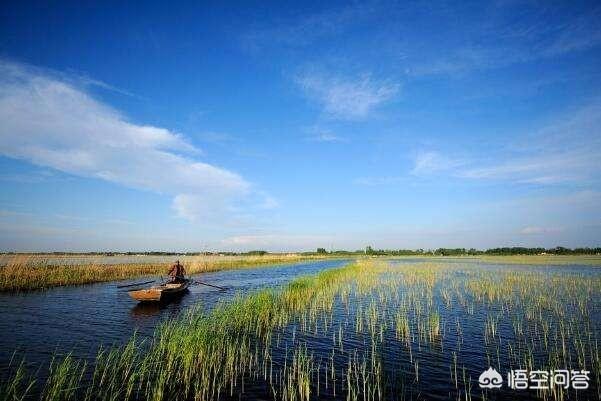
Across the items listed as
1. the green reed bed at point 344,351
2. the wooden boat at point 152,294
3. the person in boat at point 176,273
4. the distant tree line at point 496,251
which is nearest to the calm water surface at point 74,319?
the wooden boat at point 152,294

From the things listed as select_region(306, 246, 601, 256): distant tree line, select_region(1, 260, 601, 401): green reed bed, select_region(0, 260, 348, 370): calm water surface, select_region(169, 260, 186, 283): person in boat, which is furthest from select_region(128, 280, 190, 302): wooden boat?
select_region(306, 246, 601, 256): distant tree line

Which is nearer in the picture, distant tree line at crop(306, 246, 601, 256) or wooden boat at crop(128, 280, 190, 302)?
wooden boat at crop(128, 280, 190, 302)

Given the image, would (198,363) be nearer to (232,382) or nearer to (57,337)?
(232,382)

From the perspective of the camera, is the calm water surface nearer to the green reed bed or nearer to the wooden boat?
the wooden boat

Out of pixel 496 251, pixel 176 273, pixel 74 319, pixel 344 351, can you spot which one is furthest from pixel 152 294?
pixel 496 251

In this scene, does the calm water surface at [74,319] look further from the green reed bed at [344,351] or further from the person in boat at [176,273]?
the green reed bed at [344,351]

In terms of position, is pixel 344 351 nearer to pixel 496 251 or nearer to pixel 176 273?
pixel 176 273

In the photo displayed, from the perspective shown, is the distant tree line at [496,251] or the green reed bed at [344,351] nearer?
the green reed bed at [344,351]

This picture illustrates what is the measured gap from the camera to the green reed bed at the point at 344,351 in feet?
27.7

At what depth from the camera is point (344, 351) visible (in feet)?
38.7

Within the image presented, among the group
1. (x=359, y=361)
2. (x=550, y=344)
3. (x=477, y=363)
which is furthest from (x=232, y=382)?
(x=550, y=344)

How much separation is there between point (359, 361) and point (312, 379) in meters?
2.11

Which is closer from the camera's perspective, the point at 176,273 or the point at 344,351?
Answer: the point at 344,351

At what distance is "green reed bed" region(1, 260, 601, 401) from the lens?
8.45 m
